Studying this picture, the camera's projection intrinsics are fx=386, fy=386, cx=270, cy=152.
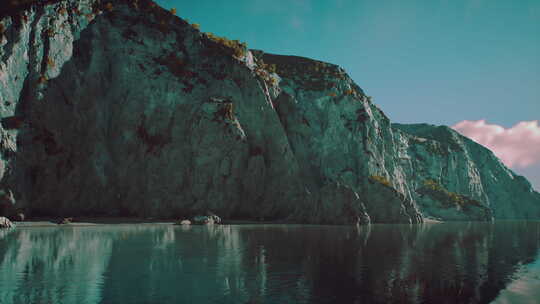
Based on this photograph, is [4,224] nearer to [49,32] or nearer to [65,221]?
[65,221]

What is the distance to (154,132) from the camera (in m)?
85.2

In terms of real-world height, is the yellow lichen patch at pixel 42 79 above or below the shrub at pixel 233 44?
below

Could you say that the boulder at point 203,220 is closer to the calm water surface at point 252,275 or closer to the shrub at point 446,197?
the calm water surface at point 252,275

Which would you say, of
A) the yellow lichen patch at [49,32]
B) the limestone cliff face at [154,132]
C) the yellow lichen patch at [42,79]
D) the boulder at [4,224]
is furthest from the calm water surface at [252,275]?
the yellow lichen patch at [49,32]

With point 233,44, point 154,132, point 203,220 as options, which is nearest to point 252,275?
point 203,220

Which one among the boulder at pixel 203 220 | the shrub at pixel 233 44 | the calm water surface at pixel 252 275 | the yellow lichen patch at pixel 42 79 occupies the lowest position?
the calm water surface at pixel 252 275

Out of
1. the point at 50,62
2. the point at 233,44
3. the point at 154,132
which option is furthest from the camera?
the point at 233,44

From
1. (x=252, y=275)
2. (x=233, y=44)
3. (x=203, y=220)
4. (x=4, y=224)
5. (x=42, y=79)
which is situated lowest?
(x=252, y=275)

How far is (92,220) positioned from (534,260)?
Answer: 65780 mm

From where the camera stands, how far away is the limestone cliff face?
2724 inches

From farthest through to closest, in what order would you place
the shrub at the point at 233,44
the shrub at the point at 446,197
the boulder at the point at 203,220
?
1. the shrub at the point at 446,197
2. the shrub at the point at 233,44
3. the boulder at the point at 203,220

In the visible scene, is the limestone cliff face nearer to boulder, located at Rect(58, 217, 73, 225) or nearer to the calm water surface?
boulder, located at Rect(58, 217, 73, 225)

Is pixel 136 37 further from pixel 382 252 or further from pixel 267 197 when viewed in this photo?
pixel 382 252

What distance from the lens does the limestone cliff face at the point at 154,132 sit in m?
69.2
